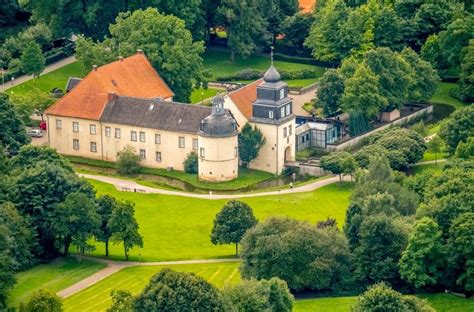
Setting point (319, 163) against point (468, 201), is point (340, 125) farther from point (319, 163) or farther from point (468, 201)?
point (468, 201)

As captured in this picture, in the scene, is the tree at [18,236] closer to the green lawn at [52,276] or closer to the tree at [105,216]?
the green lawn at [52,276]

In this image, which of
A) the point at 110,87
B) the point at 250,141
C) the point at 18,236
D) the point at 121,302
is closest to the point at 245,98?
the point at 250,141

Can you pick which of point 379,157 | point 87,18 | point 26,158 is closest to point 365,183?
point 379,157

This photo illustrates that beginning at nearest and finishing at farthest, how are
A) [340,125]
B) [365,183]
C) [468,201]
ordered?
[468,201] < [365,183] < [340,125]

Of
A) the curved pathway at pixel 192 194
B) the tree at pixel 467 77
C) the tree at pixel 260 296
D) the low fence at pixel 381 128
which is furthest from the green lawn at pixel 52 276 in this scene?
the tree at pixel 467 77

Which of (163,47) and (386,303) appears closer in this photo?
(386,303)

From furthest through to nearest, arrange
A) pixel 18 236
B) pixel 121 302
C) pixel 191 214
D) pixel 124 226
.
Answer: pixel 191 214, pixel 124 226, pixel 18 236, pixel 121 302

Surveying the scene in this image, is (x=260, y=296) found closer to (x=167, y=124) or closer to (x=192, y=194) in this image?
(x=192, y=194)
